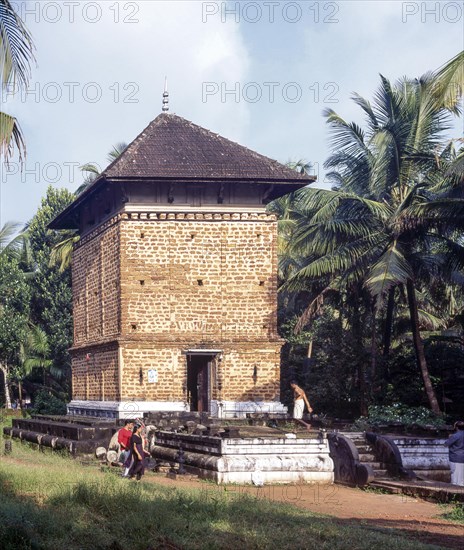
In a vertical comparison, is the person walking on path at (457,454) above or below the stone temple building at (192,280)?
below

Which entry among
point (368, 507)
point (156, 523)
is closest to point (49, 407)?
point (368, 507)

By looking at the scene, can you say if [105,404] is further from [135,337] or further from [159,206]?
[159,206]

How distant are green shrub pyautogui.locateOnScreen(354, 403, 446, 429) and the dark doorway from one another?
492 centimetres

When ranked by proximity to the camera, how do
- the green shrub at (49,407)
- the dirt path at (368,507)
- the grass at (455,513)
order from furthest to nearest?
the green shrub at (49,407) < the grass at (455,513) < the dirt path at (368,507)

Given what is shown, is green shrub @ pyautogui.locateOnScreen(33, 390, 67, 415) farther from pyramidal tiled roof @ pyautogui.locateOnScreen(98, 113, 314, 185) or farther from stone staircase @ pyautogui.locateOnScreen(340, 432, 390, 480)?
stone staircase @ pyautogui.locateOnScreen(340, 432, 390, 480)

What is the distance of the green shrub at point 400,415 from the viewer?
1085 inches

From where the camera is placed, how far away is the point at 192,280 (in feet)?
101

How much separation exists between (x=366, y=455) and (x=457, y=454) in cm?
297

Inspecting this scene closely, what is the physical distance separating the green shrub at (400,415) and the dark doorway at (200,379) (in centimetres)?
492

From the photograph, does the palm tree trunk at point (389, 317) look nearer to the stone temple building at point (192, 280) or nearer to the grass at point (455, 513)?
the stone temple building at point (192, 280)

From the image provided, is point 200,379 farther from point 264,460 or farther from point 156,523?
point 156,523

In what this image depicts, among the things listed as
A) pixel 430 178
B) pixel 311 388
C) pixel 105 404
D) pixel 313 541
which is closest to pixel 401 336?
pixel 311 388

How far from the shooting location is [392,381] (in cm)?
3428

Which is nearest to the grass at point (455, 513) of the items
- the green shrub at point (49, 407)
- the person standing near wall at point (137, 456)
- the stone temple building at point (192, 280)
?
the person standing near wall at point (137, 456)
